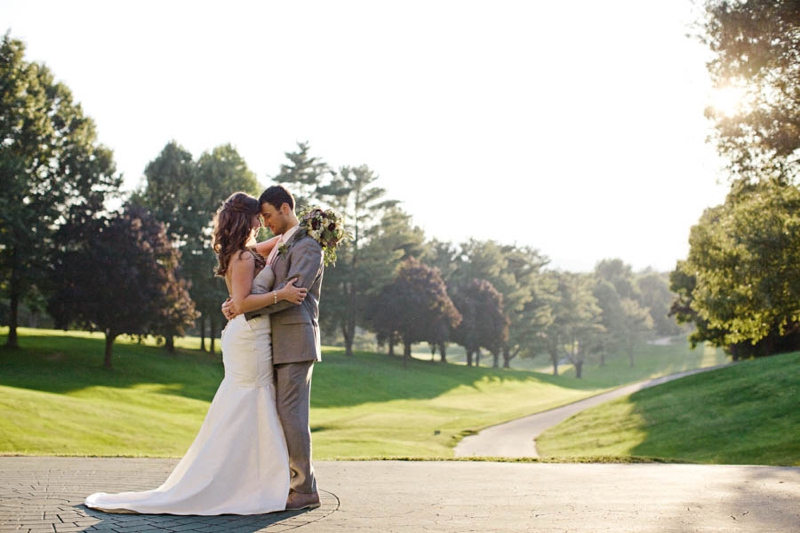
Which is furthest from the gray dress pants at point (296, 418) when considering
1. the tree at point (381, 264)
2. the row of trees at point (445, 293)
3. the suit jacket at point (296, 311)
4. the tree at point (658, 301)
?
the tree at point (658, 301)

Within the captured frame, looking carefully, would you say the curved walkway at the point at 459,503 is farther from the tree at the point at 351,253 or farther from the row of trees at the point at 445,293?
the tree at the point at 351,253

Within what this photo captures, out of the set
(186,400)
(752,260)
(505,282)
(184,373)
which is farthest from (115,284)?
(505,282)

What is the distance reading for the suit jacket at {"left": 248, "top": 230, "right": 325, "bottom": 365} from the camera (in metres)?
6.73

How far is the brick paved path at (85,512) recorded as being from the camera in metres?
5.51

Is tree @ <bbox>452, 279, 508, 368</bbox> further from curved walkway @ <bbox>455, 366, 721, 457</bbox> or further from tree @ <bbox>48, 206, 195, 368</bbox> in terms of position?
tree @ <bbox>48, 206, 195, 368</bbox>

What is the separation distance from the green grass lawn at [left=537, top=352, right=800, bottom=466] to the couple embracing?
12403mm

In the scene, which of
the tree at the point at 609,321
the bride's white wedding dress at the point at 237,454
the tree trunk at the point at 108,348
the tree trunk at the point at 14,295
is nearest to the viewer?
the bride's white wedding dress at the point at 237,454

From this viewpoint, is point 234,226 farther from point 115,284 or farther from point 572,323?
point 572,323

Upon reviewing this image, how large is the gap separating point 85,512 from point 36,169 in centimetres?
4069

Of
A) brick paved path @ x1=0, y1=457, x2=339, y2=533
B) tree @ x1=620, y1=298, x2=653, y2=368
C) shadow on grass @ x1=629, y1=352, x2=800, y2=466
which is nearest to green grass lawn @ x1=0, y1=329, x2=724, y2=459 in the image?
brick paved path @ x1=0, y1=457, x2=339, y2=533

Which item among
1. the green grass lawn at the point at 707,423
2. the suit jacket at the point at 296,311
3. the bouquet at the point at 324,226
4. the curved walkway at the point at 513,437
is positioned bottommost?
the curved walkway at the point at 513,437

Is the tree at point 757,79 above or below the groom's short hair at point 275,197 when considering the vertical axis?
above

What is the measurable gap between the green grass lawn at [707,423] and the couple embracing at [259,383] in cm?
1240

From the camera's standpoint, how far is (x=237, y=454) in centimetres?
649
